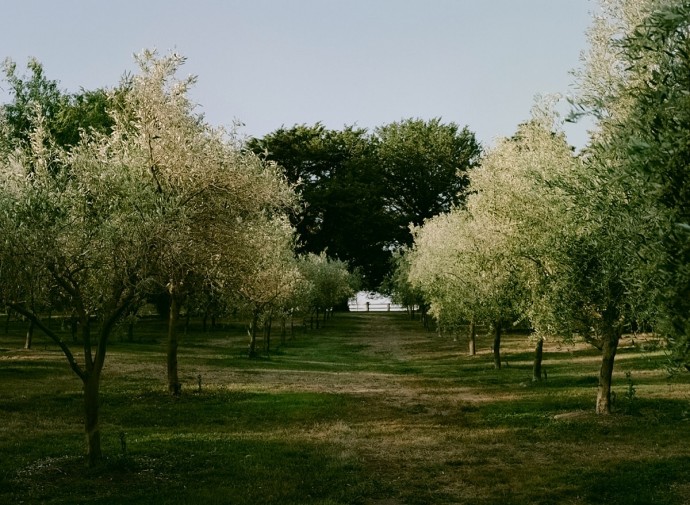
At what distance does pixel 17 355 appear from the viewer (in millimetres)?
44844

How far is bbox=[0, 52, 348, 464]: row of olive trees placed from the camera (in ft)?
53.6

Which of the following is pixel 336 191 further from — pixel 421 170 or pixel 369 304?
pixel 369 304

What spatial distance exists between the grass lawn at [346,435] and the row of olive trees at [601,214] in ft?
8.08

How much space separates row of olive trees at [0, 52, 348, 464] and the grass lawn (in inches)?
99.9

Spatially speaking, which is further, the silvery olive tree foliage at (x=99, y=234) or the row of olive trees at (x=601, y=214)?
the silvery olive tree foliage at (x=99, y=234)

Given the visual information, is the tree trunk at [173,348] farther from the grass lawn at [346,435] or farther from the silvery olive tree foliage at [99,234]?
the silvery olive tree foliage at [99,234]

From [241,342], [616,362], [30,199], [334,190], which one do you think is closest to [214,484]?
[30,199]

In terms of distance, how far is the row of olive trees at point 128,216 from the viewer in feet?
53.6

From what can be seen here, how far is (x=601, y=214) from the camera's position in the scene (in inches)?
673

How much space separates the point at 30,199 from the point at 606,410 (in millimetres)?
21654

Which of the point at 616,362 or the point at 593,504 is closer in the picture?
the point at 593,504

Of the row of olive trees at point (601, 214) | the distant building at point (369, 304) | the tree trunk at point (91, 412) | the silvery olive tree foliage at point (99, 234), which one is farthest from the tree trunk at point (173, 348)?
the distant building at point (369, 304)

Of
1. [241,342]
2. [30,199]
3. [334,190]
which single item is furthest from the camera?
[334,190]

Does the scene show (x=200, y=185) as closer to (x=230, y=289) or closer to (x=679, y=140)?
(x=230, y=289)
